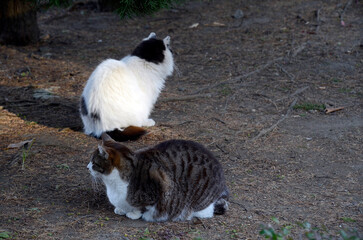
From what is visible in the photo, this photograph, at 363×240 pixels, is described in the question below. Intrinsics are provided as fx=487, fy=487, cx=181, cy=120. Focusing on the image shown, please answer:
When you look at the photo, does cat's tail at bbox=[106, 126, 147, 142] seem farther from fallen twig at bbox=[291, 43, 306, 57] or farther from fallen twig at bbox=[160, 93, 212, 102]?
fallen twig at bbox=[291, 43, 306, 57]

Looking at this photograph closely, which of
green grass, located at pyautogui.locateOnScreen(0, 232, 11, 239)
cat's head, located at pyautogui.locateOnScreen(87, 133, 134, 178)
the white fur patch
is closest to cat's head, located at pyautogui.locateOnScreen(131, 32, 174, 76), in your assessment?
cat's head, located at pyautogui.locateOnScreen(87, 133, 134, 178)

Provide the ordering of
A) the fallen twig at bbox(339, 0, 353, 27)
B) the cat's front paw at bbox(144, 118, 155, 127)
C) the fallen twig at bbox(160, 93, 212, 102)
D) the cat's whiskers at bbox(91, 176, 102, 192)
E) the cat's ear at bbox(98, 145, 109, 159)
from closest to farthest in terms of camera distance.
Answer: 1. the cat's ear at bbox(98, 145, 109, 159)
2. the cat's whiskers at bbox(91, 176, 102, 192)
3. the cat's front paw at bbox(144, 118, 155, 127)
4. the fallen twig at bbox(160, 93, 212, 102)
5. the fallen twig at bbox(339, 0, 353, 27)

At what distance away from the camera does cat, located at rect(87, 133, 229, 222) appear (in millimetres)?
3756

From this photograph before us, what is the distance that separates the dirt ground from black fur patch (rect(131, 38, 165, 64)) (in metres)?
0.74

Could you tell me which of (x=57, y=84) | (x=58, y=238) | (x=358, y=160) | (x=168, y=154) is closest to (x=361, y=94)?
(x=358, y=160)

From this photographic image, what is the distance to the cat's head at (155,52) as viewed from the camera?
20.8 feet

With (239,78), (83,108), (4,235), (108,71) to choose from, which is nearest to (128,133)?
(83,108)

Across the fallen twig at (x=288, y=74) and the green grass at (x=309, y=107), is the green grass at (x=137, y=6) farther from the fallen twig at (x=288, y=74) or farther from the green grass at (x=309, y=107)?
the fallen twig at (x=288, y=74)

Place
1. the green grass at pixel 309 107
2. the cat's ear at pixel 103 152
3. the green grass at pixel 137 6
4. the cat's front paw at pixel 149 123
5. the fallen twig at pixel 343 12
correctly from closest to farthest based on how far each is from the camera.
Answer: the cat's ear at pixel 103 152
the green grass at pixel 137 6
the cat's front paw at pixel 149 123
the green grass at pixel 309 107
the fallen twig at pixel 343 12

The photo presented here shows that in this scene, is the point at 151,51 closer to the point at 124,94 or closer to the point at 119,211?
the point at 124,94

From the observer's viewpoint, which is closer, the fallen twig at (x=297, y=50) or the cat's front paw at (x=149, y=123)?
the cat's front paw at (x=149, y=123)

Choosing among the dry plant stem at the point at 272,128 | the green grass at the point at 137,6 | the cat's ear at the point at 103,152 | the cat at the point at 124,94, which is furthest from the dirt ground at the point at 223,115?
the green grass at the point at 137,6

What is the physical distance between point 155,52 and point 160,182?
2999 millimetres

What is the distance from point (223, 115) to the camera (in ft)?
20.8
